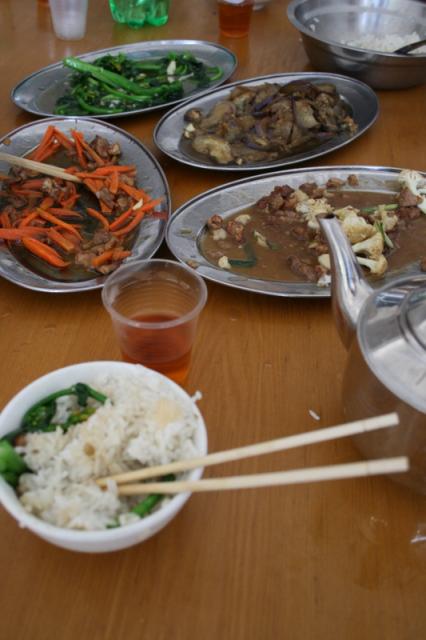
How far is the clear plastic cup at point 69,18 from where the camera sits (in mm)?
2418

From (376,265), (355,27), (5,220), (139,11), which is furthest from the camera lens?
(139,11)

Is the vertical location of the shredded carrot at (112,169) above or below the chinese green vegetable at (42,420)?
below

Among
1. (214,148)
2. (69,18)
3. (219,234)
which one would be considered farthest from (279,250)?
(69,18)

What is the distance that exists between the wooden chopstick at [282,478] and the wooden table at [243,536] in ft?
0.59

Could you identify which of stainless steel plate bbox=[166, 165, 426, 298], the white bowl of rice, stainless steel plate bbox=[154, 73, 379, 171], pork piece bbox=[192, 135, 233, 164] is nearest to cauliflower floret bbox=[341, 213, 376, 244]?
stainless steel plate bbox=[166, 165, 426, 298]

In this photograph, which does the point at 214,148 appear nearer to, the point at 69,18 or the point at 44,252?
the point at 44,252

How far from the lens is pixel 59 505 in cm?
72

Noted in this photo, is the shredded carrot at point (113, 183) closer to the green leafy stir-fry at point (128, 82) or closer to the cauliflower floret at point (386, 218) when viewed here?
the green leafy stir-fry at point (128, 82)

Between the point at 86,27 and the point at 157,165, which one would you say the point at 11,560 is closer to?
the point at 157,165

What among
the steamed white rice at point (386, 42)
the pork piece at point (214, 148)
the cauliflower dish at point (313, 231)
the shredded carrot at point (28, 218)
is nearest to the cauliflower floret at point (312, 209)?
the cauliflower dish at point (313, 231)

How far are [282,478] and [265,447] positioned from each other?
0.06 meters

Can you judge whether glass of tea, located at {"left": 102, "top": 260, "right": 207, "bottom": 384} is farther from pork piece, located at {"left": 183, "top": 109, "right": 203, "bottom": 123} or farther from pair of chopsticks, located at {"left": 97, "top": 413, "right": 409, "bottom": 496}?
pork piece, located at {"left": 183, "top": 109, "right": 203, "bottom": 123}

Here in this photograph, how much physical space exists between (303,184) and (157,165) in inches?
16.5

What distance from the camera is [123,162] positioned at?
169 centimetres
